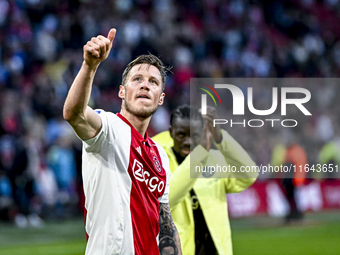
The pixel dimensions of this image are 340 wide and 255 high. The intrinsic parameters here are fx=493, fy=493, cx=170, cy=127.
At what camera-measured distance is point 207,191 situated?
15.6ft

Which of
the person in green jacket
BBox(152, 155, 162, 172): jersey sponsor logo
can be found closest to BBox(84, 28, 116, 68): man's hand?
BBox(152, 155, 162, 172): jersey sponsor logo

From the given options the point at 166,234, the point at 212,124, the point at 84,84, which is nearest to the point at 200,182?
the point at 212,124

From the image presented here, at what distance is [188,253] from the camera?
452 cm

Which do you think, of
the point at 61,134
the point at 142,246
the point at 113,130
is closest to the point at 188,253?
the point at 142,246

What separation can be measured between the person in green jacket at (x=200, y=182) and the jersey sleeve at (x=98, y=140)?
1522 millimetres

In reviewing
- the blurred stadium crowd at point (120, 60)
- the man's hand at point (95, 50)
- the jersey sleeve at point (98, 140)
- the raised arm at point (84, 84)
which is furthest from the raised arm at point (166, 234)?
the blurred stadium crowd at point (120, 60)

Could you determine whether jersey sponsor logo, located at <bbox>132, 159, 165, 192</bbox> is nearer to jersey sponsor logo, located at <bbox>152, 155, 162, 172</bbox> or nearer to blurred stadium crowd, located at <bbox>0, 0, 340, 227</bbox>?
jersey sponsor logo, located at <bbox>152, 155, 162, 172</bbox>

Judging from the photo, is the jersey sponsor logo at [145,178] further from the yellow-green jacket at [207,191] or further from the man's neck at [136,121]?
the yellow-green jacket at [207,191]

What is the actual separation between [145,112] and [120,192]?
1.96 ft

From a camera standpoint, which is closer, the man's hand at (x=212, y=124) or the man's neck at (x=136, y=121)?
the man's neck at (x=136, y=121)

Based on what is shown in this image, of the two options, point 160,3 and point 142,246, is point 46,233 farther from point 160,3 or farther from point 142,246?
point 160,3

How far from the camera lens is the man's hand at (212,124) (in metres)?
4.48

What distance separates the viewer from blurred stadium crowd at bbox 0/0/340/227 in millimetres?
13398

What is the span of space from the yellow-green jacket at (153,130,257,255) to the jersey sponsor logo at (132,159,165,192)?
0.95 metres
